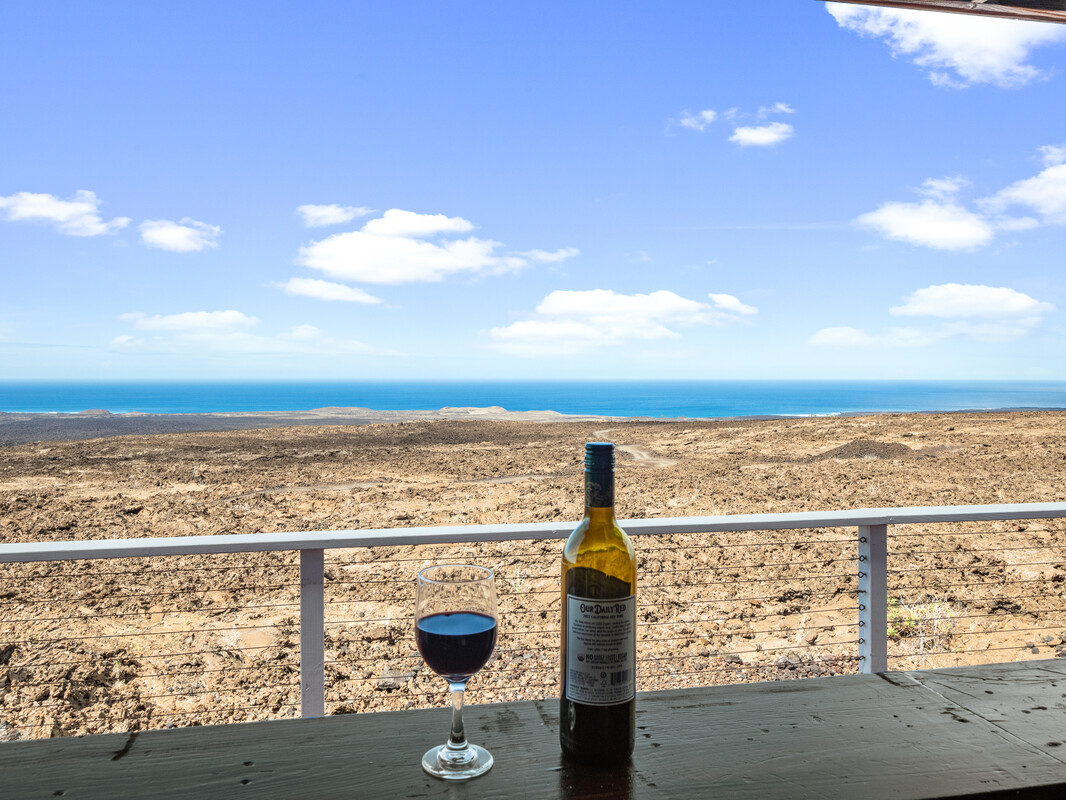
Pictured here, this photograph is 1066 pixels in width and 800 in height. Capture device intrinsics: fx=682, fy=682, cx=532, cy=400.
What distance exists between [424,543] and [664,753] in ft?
2.81

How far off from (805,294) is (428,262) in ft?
114

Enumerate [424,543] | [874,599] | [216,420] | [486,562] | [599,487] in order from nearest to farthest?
[599,487] < [424,543] < [874,599] < [486,562] < [216,420]

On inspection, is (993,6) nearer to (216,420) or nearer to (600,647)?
(600,647)

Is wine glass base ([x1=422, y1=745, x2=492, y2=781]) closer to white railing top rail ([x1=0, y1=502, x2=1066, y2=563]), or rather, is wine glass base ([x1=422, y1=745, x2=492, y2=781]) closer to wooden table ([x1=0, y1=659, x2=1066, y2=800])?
wooden table ([x1=0, y1=659, x2=1066, y2=800])

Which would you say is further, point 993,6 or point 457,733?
point 993,6

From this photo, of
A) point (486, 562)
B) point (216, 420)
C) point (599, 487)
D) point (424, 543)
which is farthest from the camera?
point (216, 420)

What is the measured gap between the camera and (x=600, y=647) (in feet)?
1.87

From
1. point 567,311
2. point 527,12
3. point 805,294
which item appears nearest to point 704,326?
point 567,311

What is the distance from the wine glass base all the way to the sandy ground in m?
1.32

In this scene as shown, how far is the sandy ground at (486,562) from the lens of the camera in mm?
3316

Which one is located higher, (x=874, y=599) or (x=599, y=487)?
(x=599, y=487)

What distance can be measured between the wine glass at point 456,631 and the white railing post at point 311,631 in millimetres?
907

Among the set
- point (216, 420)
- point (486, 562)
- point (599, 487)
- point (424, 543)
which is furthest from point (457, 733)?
point (216, 420)

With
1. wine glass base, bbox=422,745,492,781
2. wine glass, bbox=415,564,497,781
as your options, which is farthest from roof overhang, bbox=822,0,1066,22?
wine glass base, bbox=422,745,492,781
